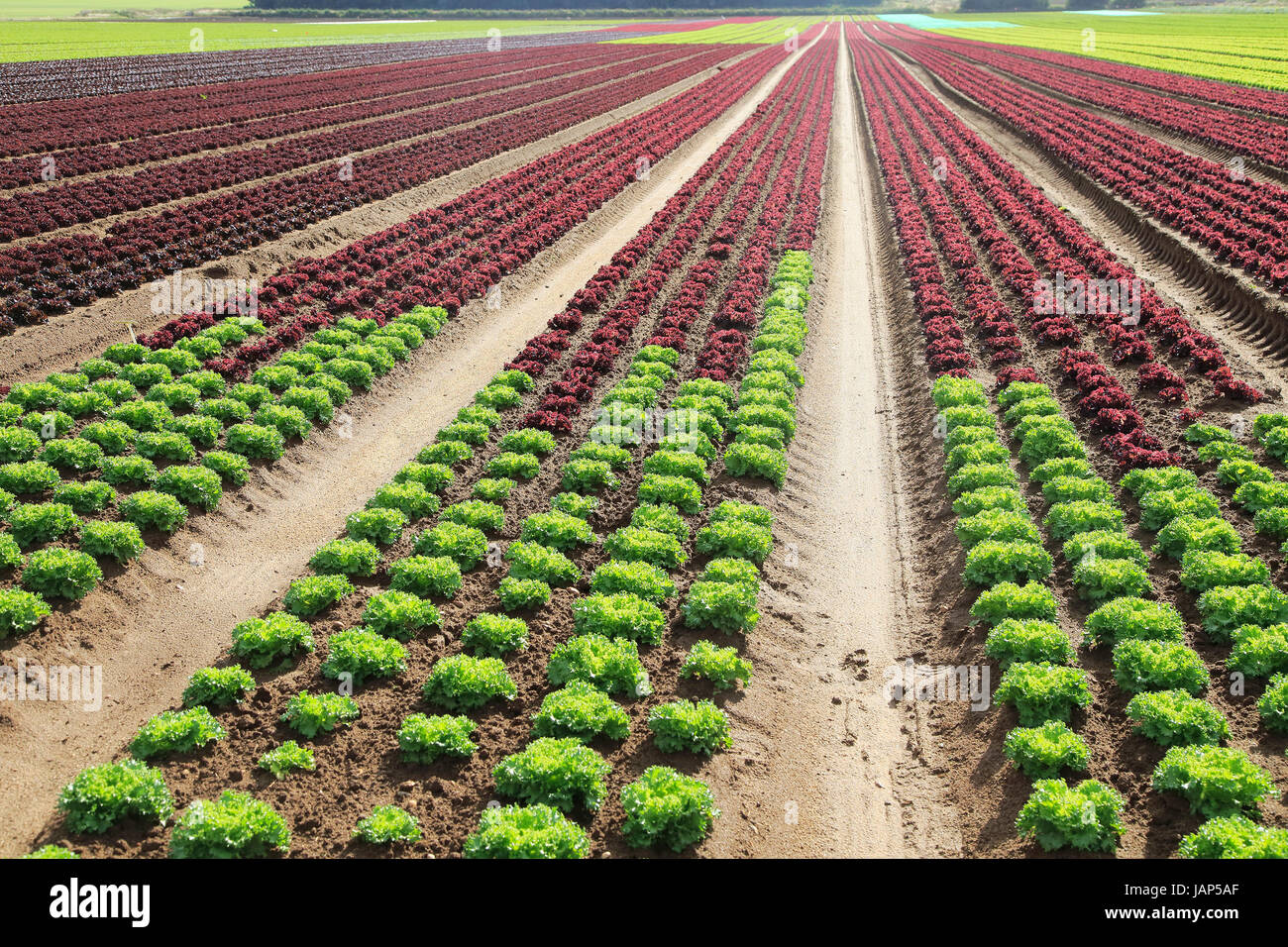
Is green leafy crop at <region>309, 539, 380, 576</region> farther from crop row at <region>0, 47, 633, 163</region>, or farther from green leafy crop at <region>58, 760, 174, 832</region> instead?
crop row at <region>0, 47, 633, 163</region>

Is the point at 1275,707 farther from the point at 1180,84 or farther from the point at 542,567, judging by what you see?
the point at 1180,84

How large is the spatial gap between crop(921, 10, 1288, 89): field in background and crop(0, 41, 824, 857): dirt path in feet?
232

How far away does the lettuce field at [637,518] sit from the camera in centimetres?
1022

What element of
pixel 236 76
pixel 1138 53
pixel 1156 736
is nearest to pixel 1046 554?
pixel 1156 736

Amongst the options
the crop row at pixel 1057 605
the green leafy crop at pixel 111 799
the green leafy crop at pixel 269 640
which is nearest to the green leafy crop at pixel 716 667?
the crop row at pixel 1057 605

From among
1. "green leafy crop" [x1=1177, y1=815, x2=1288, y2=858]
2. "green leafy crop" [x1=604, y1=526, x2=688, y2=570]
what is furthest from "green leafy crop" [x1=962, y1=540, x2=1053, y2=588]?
"green leafy crop" [x1=1177, y1=815, x2=1288, y2=858]

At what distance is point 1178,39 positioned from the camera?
104 meters

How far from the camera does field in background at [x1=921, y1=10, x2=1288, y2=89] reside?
242 feet

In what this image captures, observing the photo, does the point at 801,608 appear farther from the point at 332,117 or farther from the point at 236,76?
the point at 236,76

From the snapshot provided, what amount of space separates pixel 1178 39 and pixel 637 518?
124m

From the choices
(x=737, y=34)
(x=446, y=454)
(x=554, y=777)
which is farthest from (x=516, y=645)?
(x=737, y=34)

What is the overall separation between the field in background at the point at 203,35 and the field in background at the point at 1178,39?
81660mm

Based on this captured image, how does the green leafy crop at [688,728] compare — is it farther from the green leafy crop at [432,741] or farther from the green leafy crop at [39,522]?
the green leafy crop at [39,522]

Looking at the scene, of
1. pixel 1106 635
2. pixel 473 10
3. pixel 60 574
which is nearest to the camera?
pixel 1106 635
